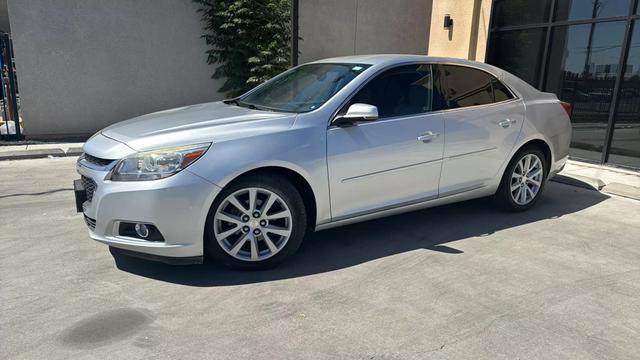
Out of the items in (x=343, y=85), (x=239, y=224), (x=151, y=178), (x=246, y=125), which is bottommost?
(x=239, y=224)

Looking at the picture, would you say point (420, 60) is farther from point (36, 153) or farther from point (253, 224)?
point (36, 153)

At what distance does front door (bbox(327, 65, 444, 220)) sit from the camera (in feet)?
12.9

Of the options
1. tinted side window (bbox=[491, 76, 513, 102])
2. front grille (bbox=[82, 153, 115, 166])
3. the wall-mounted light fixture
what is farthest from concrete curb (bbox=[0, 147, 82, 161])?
the wall-mounted light fixture

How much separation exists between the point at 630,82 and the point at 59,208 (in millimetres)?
8094

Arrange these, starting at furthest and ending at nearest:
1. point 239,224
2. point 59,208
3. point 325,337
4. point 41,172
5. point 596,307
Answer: point 41,172 < point 59,208 < point 239,224 < point 596,307 < point 325,337

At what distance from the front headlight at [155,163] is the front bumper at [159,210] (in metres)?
0.05

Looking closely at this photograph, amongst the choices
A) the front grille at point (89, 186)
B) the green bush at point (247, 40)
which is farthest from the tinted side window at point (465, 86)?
the green bush at point (247, 40)

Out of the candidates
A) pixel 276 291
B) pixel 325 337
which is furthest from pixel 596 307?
pixel 276 291

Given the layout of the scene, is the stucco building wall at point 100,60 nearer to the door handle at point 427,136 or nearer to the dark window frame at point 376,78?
the dark window frame at point 376,78

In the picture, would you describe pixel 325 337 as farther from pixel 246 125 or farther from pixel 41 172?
pixel 41 172

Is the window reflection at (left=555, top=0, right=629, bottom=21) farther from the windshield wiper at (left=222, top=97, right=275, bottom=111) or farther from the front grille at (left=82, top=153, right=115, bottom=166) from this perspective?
the front grille at (left=82, top=153, right=115, bottom=166)

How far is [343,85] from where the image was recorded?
4141mm

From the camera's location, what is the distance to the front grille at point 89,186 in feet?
11.8

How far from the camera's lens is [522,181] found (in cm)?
523
